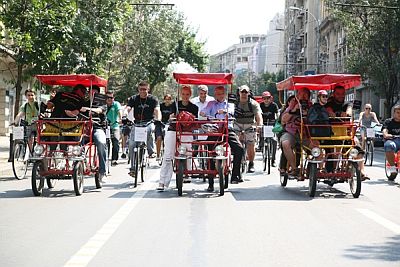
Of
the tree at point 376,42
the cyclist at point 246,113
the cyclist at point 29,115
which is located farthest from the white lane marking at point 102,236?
the tree at point 376,42

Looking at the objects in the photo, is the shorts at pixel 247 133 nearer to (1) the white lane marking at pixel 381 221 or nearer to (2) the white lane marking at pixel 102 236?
(2) the white lane marking at pixel 102 236

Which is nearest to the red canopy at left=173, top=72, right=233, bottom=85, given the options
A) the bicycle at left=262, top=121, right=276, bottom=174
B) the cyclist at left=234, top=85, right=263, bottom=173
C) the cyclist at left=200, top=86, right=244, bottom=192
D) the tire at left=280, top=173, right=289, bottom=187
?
the cyclist at left=200, top=86, right=244, bottom=192

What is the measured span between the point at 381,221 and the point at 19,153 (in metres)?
8.51

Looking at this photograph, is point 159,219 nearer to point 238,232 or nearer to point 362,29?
point 238,232

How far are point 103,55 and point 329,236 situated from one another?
20.8 meters

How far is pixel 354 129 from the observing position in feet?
40.5

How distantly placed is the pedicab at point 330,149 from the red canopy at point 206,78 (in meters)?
1.20

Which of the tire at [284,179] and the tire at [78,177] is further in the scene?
the tire at [284,179]

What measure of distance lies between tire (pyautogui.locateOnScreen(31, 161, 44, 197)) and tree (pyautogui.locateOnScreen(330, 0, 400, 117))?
30449 mm

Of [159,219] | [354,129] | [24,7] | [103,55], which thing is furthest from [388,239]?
[103,55]

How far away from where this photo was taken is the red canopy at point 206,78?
41.3ft

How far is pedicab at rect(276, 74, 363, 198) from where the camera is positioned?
11953mm

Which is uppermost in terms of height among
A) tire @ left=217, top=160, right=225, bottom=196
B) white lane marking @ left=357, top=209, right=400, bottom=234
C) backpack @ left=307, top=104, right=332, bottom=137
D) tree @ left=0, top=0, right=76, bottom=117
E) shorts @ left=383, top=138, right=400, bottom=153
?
tree @ left=0, top=0, right=76, bottom=117

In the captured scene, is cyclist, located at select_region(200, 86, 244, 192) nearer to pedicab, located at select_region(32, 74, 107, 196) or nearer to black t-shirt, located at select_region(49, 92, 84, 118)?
pedicab, located at select_region(32, 74, 107, 196)
